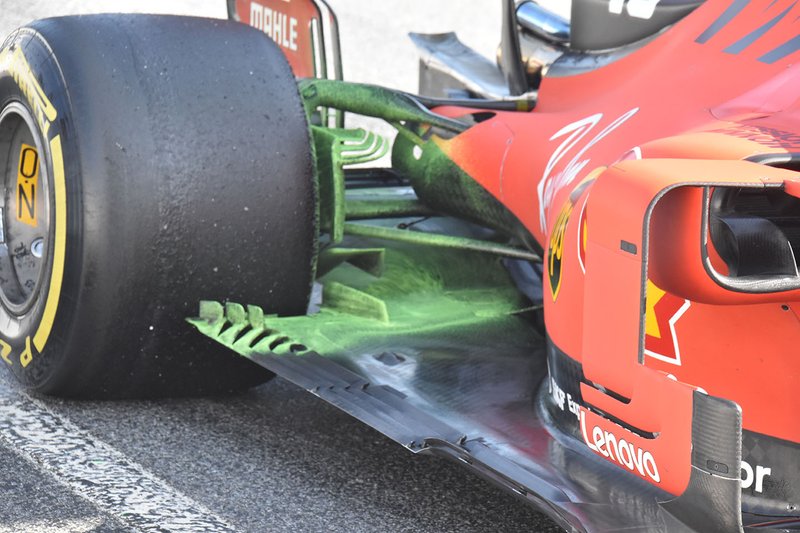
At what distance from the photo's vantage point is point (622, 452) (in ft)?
7.09

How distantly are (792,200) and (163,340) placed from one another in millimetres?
Result: 1646

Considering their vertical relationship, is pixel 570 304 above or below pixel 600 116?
below

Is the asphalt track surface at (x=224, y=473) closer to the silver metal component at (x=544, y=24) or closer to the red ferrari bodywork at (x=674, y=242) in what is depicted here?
the red ferrari bodywork at (x=674, y=242)

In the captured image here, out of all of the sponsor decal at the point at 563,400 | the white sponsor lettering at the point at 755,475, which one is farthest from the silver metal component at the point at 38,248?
the white sponsor lettering at the point at 755,475

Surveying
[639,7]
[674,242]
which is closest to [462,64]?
[639,7]

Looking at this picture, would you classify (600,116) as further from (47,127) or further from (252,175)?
(47,127)

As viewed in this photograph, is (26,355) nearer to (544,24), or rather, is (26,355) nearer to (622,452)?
(544,24)

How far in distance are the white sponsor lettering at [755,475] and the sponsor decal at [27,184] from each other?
80.5 inches

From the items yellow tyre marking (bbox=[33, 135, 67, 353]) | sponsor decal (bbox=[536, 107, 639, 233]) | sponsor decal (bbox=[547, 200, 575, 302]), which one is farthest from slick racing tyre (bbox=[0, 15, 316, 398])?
sponsor decal (bbox=[547, 200, 575, 302])

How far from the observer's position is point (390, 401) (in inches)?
113

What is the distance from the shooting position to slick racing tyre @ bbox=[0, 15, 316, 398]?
10.4 feet

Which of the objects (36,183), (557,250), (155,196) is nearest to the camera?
(557,250)

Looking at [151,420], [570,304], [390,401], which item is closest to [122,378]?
[151,420]

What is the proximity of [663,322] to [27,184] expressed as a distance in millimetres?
1986
